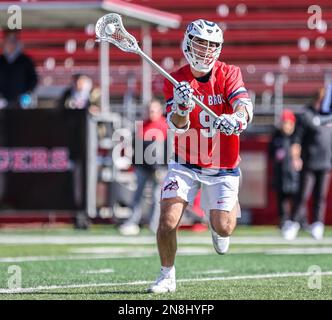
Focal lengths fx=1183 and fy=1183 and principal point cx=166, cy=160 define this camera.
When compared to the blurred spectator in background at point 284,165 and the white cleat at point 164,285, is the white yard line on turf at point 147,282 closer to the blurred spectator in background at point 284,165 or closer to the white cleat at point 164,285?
the white cleat at point 164,285

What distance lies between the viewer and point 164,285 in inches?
326

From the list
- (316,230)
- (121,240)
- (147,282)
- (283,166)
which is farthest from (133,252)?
(283,166)

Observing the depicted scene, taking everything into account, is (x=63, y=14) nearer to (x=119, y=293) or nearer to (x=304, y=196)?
(x=304, y=196)

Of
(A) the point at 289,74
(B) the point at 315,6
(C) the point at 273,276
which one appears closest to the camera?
(C) the point at 273,276

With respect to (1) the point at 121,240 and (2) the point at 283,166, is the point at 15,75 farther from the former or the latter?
(2) the point at 283,166

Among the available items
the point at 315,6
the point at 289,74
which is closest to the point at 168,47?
the point at 315,6

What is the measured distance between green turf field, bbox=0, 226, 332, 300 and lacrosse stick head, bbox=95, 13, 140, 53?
1.79 meters

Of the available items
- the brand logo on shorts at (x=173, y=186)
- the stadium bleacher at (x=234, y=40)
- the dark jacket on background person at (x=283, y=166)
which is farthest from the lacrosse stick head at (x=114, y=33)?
the stadium bleacher at (x=234, y=40)

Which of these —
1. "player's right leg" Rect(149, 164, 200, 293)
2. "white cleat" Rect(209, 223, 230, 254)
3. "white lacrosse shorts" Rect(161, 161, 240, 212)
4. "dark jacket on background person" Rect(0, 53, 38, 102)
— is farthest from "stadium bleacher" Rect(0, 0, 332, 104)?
"player's right leg" Rect(149, 164, 200, 293)

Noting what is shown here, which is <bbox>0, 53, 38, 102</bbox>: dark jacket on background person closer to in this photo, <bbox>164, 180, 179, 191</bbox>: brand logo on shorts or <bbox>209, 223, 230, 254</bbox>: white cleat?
<bbox>209, 223, 230, 254</bbox>: white cleat

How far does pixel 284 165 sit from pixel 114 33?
8452mm

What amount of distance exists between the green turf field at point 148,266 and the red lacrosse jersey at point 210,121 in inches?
37.2

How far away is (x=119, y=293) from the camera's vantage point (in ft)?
27.1

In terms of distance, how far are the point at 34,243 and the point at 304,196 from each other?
378 cm
